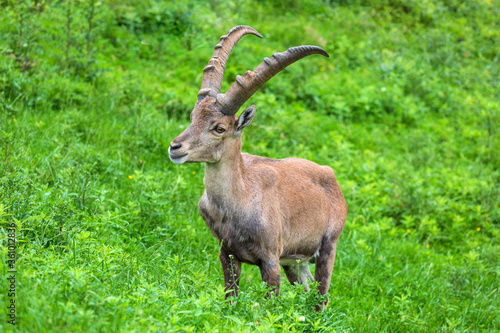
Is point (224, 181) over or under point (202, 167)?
over

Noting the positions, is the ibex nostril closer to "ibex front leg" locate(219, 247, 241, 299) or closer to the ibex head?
the ibex head

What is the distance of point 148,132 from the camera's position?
26.7 ft

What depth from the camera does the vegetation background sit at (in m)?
4.21

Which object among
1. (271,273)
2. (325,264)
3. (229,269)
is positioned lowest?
(325,264)

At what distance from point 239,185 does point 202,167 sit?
3.16 meters

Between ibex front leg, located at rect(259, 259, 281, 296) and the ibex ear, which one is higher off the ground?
the ibex ear

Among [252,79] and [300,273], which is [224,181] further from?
[300,273]

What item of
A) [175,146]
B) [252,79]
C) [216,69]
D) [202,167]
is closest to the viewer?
[175,146]

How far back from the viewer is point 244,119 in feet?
16.8

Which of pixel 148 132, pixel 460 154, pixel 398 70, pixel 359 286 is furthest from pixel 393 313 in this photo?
pixel 398 70

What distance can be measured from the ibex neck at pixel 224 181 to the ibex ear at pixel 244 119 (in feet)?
0.63

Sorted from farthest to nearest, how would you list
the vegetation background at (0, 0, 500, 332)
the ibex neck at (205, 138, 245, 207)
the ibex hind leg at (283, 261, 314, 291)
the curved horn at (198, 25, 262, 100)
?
1. the ibex hind leg at (283, 261, 314, 291)
2. the curved horn at (198, 25, 262, 100)
3. the ibex neck at (205, 138, 245, 207)
4. the vegetation background at (0, 0, 500, 332)

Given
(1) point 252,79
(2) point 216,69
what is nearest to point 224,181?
(1) point 252,79

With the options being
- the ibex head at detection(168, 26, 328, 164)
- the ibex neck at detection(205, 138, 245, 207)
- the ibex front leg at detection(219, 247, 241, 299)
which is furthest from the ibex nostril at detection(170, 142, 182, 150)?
the ibex front leg at detection(219, 247, 241, 299)
